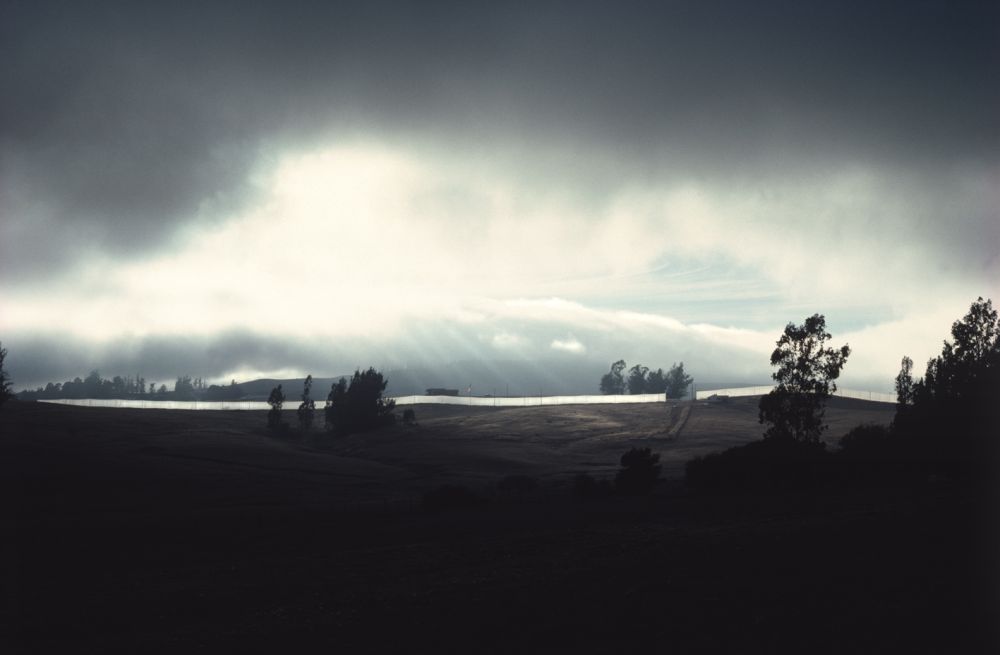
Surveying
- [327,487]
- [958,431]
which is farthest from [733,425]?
[327,487]

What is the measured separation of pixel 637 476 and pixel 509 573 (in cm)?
4232

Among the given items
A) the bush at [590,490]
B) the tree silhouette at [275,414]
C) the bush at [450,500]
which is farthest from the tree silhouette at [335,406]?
the bush at [450,500]

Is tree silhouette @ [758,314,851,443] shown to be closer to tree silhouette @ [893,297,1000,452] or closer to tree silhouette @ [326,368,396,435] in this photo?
tree silhouette @ [893,297,1000,452]

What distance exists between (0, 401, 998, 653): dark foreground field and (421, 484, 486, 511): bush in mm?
1563

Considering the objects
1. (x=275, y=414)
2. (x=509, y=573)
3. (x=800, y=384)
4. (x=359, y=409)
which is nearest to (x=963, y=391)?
(x=800, y=384)

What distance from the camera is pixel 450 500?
202ft

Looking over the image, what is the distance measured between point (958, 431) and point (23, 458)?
370ft

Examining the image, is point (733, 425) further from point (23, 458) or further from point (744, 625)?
point (744, 625)

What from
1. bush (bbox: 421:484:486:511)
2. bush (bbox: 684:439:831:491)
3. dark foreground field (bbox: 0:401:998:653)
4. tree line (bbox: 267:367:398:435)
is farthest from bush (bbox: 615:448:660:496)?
tree line (bbox: 267:367:398:435)

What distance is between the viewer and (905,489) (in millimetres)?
49656

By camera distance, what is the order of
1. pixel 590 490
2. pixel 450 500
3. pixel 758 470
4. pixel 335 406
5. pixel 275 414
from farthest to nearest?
pixel 335 406 < pixel 275 414 < pixel 590 490 < pixel 758 470 < pixel 450 500

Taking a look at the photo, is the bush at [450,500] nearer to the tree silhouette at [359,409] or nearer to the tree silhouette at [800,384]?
the tree silhouette at [800,384]

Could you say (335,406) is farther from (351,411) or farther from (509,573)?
(509,573)

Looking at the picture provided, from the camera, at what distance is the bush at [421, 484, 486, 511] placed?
6091 centimetres
